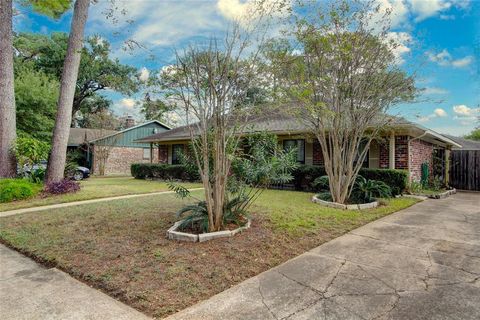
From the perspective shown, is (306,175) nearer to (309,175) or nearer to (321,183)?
(309,175)

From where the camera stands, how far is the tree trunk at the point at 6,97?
364 inches

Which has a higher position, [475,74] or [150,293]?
[475,74]

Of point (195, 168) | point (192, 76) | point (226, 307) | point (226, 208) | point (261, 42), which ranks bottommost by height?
point (226, 307)

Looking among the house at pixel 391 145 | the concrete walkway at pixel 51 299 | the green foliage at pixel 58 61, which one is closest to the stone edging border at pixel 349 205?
the house at pixel 391 145

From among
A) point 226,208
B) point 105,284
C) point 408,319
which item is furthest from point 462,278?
point 105,284

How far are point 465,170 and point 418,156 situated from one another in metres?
3.72

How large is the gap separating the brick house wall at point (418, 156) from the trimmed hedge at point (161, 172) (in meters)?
9.88

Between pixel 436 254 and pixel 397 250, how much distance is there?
1.61 ft

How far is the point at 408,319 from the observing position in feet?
8.00

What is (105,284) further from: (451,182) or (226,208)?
(451,182)

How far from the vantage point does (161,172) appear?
1644cm

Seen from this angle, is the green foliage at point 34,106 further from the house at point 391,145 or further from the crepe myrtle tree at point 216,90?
the crepe myrtle tree at point 216,90

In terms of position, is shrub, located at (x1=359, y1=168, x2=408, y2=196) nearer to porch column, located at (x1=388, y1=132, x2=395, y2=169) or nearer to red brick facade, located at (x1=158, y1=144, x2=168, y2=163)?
porch column, located at (x1=388, y1=132, x2=395, y2=169)

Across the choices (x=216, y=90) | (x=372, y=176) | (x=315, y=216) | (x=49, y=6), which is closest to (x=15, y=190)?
(x=49, y=6)
